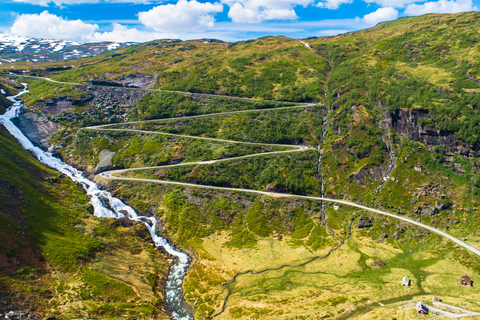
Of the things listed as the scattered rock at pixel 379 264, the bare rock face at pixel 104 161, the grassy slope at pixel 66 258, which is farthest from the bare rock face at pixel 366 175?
the bare rock face at pixel 104 161

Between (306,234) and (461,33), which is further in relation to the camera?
(461,33)

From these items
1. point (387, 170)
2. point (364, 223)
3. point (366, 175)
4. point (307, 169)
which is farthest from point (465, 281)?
point (307, 169)

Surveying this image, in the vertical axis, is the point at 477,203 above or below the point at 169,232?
above

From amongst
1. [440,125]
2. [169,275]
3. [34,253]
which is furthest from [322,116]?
[34,253]

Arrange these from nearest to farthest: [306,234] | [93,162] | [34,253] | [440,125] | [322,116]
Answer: [34,253]
[306,234]
[440,125]
[93,162]
[322,116]

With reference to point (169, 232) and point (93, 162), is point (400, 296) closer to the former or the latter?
point (169, 232)

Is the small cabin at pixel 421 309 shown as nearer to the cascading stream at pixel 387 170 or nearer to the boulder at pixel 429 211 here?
the boulder at pixel 429 211
